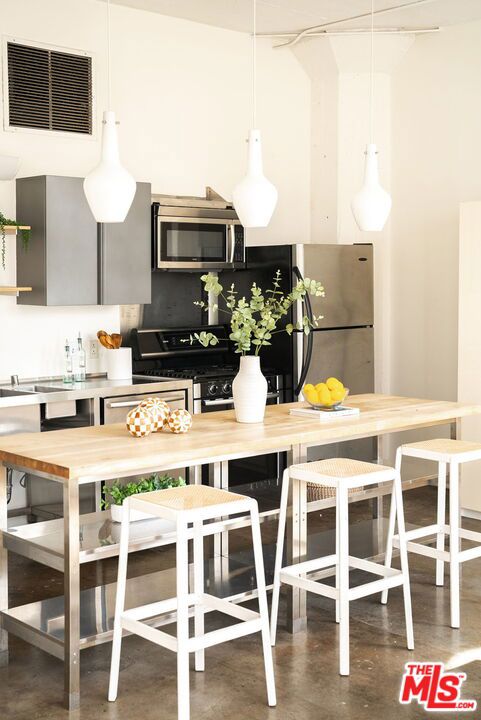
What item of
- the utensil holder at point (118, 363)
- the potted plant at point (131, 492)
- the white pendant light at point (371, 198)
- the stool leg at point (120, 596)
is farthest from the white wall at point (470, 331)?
the stool leg at point (120, 596)

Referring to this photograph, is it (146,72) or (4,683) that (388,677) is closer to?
(4,683)

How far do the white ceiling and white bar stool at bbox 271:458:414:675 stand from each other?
329 cm

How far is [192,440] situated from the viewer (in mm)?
3627

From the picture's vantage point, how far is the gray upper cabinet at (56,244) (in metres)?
5.27

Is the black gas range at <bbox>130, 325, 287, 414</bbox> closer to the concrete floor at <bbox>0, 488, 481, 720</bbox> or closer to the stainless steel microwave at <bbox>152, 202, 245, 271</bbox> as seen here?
the stainless steel microwave at <bbox>152, 202, 245, 271</bbox>

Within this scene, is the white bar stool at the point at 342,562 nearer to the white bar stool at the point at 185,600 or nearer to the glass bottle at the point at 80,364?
the white bar stool at the point at 185,600

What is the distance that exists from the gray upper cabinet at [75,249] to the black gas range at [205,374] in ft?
1.48

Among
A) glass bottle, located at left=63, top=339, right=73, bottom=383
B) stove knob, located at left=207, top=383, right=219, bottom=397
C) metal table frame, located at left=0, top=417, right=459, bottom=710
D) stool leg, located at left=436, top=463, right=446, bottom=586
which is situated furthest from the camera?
stove knob, located at left=207, top=383, right=219, bottom=397

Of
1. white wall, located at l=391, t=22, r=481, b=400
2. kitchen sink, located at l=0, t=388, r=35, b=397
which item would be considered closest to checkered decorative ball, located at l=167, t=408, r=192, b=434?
kitchen sink, located at l=0, t=388, r=35, b=397

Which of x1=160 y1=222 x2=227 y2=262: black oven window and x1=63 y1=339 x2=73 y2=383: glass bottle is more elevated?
x1=160 y1=222 x2=227 y2=262: black oven window

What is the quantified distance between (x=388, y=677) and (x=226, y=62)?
4499mm

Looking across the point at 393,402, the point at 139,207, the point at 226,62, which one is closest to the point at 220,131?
the point at 226,62

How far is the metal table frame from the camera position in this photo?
318cm

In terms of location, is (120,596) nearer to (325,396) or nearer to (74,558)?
(74,558)
